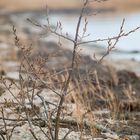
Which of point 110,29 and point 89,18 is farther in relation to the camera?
point 89,18

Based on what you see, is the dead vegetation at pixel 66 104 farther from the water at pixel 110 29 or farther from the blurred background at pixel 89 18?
the blurred background at pixel 89 18

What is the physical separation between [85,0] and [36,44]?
9.15m

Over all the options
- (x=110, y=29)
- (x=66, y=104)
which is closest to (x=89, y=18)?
(x=110, y=29)

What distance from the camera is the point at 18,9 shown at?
26.5m

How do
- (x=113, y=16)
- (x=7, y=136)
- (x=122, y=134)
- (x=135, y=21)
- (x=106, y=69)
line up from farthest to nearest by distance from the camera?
(x=113, y=16), (x=135, y=21), (x=106, y=69), (x=122, y=134), (x=7, y=136)

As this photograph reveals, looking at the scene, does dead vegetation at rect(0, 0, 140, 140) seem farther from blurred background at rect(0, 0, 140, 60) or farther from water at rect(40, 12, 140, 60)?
blurred background at rect(0, 0, 140, 60)

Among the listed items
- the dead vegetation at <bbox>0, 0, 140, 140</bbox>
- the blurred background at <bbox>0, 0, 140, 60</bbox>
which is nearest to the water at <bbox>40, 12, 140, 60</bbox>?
the blurred background at <bbox>0, 0, 140, 60</bbox>

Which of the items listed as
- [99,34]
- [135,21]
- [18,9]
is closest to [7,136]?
[99,34]

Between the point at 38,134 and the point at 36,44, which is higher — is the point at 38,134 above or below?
below

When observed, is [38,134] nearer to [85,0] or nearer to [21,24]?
[85,0]

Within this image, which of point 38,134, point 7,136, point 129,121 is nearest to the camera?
point 7,136

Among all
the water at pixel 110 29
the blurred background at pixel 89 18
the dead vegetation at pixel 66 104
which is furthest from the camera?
the blurred background at pixel 89 18

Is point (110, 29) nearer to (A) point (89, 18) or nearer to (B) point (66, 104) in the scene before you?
(A) point (89, 18)

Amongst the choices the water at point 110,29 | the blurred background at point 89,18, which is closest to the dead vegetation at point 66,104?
the water at point 110,29
